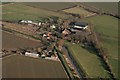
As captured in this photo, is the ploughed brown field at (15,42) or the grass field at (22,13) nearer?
the ploughed brown field at (15,42)

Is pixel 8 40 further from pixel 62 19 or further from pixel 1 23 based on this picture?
pixel 62 19

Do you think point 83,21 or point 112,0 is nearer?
point 83,21

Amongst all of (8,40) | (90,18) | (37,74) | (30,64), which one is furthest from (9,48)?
(90,18)

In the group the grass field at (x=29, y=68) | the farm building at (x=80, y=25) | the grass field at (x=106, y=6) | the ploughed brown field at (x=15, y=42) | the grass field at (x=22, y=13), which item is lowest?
the grass field at (x=29, y=68)

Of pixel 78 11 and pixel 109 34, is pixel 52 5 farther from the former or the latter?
pixel 109 34

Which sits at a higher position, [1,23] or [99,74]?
[1,23]

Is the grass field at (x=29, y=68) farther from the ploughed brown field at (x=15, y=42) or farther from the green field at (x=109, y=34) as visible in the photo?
the green field at (x=109, y=34)

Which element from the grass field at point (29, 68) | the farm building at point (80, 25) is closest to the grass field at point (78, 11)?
the farm building at point (80, 25)
